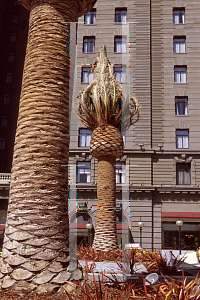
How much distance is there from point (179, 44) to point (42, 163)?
33272mm

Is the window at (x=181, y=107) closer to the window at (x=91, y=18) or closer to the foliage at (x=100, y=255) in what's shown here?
the window at (x=91, y=18)

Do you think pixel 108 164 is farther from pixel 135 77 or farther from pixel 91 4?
pixel 135 77

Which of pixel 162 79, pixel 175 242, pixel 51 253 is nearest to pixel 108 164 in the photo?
pixel 51 253

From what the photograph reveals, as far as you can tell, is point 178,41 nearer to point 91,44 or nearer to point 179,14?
point 179,14

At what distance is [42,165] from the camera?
470 cm

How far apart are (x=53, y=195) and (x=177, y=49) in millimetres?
32984

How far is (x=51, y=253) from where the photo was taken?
4410 millimetres

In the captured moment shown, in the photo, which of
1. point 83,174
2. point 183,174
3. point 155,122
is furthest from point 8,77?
point 183,174

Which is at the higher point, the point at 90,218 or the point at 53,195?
the point at 53,195

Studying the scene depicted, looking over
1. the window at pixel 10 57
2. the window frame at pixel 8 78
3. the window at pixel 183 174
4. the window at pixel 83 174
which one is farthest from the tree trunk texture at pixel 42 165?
the window at pixel 10 57

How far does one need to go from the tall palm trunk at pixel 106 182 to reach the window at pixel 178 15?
93.5 feet

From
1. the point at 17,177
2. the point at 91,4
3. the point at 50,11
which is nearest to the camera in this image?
the point at 17,177

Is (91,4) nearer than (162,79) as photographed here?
Yes

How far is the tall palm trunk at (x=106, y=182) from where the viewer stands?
10.5 m
